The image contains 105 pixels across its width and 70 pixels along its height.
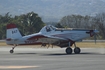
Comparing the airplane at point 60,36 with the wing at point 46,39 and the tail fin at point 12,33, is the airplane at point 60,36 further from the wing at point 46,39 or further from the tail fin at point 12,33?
the tail fin at point 12,33

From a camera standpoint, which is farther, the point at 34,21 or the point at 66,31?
the point at 34,21

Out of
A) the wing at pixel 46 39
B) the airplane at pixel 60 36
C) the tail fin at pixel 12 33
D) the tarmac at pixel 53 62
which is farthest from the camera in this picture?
the tail fin at pixel 12 33

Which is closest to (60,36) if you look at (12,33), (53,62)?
(12,33)

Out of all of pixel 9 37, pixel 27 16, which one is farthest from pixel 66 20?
pixel 9 37

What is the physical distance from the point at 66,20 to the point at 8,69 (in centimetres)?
12005

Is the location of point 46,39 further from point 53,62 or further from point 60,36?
point 53,62

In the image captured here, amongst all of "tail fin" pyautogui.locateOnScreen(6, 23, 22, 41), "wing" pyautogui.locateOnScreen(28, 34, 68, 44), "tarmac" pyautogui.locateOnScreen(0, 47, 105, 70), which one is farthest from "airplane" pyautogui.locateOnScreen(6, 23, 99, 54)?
"tarmac" pyautogui.locateOnScreen(0, 47, 105, 70)

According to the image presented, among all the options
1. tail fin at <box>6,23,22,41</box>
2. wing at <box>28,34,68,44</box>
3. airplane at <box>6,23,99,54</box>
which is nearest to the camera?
wing at <box>28,34,68,44</box>

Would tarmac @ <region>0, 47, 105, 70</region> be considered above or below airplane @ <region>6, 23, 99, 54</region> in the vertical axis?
below

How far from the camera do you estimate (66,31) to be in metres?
33.1

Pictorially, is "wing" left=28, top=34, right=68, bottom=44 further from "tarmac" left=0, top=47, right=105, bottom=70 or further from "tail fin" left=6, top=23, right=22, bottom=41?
"tarmac" left=0, top=47, right=105, bottom=70

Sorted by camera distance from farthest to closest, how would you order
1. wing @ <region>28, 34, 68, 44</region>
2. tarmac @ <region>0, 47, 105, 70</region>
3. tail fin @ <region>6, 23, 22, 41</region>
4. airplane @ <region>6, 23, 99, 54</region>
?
tail fin @ <region>6, 23, 22, 41</region>, airplane @ <region>6, 23, 99, 54</region>, wing @ <region>28, 34, 68, 44</region>, tarmac @ <region>0, 47, 105, 70</region>

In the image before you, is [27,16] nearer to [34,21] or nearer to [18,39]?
[34,21]

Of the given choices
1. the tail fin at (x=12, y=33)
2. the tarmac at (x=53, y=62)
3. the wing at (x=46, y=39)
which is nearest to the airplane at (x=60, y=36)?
the wing at (x=46, y=39)
